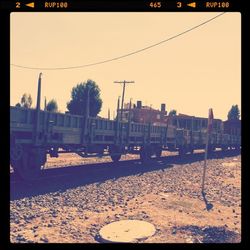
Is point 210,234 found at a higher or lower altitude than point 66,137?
lower

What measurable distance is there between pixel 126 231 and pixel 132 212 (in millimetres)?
1429

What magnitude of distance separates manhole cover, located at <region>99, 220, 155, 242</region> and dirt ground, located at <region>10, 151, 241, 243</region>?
16 centimetres

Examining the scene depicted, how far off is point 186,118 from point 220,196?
2193cm

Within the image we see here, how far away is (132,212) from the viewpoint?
715 centimetres

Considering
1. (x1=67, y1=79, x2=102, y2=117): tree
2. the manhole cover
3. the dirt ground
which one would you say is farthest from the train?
(x1=67, y1=79, x2=102, y2=117): tree

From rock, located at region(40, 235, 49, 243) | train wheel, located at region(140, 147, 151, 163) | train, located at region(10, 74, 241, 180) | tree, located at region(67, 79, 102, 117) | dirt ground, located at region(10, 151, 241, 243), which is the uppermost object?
tree, located at region(67, 79, 102, 117)

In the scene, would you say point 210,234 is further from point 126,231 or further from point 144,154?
point 144,154

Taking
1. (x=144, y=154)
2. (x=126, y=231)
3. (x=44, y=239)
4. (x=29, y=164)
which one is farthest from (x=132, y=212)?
(x=144, y=154)

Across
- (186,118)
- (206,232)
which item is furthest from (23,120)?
(186,118)

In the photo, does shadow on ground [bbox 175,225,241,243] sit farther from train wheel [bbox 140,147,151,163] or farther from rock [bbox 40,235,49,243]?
train wheel [bbox 140,147,151,163]

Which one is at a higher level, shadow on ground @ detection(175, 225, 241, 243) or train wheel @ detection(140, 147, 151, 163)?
train wheel @ detection(140, 147, 151, 163)

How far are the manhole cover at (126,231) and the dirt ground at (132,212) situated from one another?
0.52 feet

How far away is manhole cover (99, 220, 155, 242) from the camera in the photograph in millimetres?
5352
